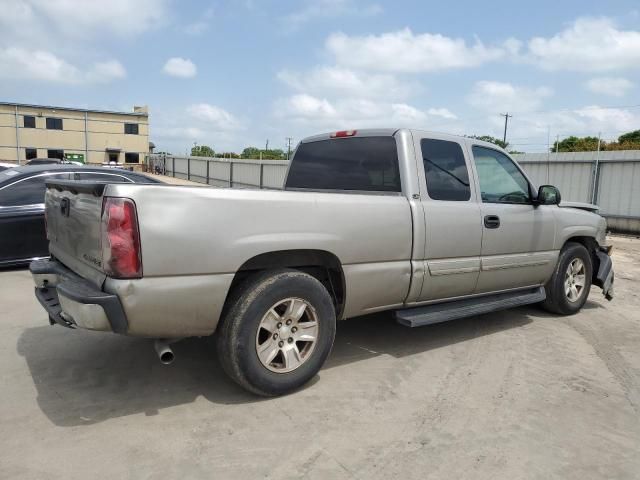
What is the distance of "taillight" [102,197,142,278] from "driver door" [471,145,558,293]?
3001 mm

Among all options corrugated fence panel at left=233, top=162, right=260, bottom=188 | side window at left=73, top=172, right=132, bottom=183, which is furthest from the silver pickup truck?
corrugated fence panel at left=233, top=162, right=260, bottom=188

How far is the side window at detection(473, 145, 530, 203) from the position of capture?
474 cm

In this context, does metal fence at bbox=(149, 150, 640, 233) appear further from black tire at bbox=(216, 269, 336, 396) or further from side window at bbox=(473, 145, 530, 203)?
black tire at bbox=(216, 269, 336, 396)

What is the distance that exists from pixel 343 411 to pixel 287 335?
62 centimetres

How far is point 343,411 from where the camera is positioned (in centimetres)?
331

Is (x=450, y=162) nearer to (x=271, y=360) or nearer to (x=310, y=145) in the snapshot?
(x=310, y=145)

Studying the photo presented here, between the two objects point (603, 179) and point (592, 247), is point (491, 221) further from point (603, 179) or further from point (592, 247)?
point (603, 179)

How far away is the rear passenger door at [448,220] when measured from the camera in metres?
4.15

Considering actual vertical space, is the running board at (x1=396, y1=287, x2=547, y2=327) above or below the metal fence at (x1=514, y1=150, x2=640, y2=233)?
below

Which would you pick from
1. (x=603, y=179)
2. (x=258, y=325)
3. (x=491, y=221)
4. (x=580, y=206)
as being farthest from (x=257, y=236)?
(x=603, y=179)

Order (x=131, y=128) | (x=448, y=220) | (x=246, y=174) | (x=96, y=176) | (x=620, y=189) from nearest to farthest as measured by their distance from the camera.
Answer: (x=448, y=220) < (x=96, y=176) < (x=620, y=189) < (x=246, y=174) < (x=131, y=128)

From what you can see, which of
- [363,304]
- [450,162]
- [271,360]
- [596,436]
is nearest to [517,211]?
[450,162]

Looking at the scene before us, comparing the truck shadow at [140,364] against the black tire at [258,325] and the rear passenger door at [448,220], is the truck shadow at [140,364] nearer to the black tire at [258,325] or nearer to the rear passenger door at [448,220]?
the black tire at [258,325]

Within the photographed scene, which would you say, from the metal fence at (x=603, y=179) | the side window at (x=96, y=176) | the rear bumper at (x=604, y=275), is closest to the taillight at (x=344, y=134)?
the rear bumper at (x=604, y=275)
